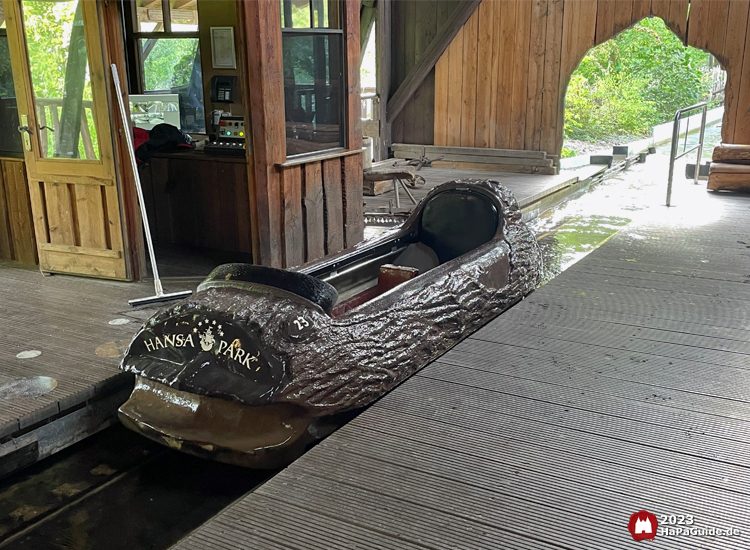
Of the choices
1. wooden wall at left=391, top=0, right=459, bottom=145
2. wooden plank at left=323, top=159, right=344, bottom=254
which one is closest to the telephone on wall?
wooden plank at left=323, top=159, right=344, bottom=254

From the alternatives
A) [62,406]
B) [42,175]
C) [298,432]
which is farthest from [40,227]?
[298,432]

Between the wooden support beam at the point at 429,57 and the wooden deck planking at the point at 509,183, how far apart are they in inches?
42.3

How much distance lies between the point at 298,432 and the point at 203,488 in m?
0.58

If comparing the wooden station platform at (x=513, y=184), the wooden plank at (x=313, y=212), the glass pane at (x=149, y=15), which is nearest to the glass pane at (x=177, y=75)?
the glass pane at (x=149, y=15)

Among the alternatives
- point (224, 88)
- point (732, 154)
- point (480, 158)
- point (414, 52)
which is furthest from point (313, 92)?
point (414, 52)

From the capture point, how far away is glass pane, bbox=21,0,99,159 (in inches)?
166

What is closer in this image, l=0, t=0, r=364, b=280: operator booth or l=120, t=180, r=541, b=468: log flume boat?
l=120, t=180, r=541, b=468: log flume boat

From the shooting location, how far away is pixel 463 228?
175 inches

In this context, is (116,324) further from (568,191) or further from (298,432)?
(568,191)

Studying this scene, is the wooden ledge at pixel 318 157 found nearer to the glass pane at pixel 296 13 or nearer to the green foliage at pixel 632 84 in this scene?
the glass pane at pixel 296 13

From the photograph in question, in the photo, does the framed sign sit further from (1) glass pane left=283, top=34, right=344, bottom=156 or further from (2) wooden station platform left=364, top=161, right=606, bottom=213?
(2) wooden station platform left=364, top=161, right=606, bottom=213

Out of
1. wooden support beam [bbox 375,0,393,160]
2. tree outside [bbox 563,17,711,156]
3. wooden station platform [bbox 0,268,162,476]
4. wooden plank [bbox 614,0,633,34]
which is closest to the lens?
wooden station platform [bbox 0,268,162,476]

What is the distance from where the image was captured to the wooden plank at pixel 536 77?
8.88 m

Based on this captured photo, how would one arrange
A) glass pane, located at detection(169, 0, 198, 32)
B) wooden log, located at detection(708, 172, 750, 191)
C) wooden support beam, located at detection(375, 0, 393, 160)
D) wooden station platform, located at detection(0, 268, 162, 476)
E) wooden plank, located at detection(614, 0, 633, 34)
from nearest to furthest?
wooden station platform, located at detection(0, 268, 162, 476), glass pane, located at detection(169, 0, 198, 32), wooden log, located at detection(708, 172, 750, 191), wooden plank, located at detection(614, 0, 633, 34), wooden support beam, located at detection(375, 0, 393, 160)
